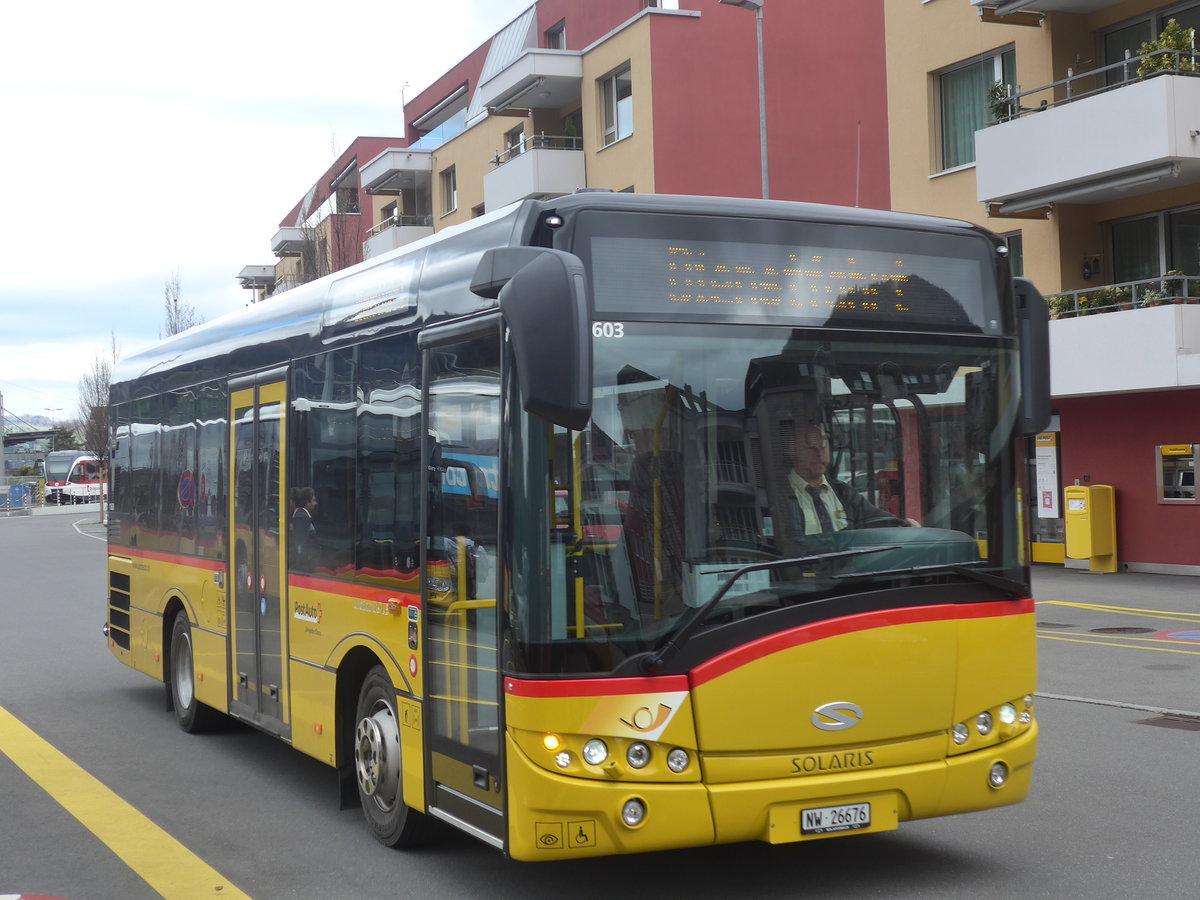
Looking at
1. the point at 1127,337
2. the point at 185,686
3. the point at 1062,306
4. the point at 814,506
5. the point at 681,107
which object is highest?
Result: the point at 681,107

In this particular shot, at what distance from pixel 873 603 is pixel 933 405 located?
36.0 inches

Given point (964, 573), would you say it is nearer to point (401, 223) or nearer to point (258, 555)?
point (258, 555)

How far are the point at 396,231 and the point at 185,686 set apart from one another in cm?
3697

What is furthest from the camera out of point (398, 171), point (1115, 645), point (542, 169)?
point (398, 171)

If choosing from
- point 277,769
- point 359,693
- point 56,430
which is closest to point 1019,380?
point 359,693

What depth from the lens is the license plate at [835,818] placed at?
554 cm

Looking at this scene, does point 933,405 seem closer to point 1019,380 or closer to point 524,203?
point 1019,380

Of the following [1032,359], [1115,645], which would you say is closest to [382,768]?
[1032,359]

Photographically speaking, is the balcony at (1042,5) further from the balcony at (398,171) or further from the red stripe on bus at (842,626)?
the balcony at (398,171)

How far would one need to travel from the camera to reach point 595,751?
5.32 m

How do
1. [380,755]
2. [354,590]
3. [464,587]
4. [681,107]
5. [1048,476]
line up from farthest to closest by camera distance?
[681,107], [1048,476], [354,590], [380,755], [464,587]

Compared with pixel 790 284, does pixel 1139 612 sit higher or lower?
lower

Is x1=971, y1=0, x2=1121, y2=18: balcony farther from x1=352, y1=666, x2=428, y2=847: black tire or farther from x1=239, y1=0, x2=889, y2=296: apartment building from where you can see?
x1=352, y1=666, x2=428, y2=847: black tire

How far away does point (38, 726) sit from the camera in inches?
435
